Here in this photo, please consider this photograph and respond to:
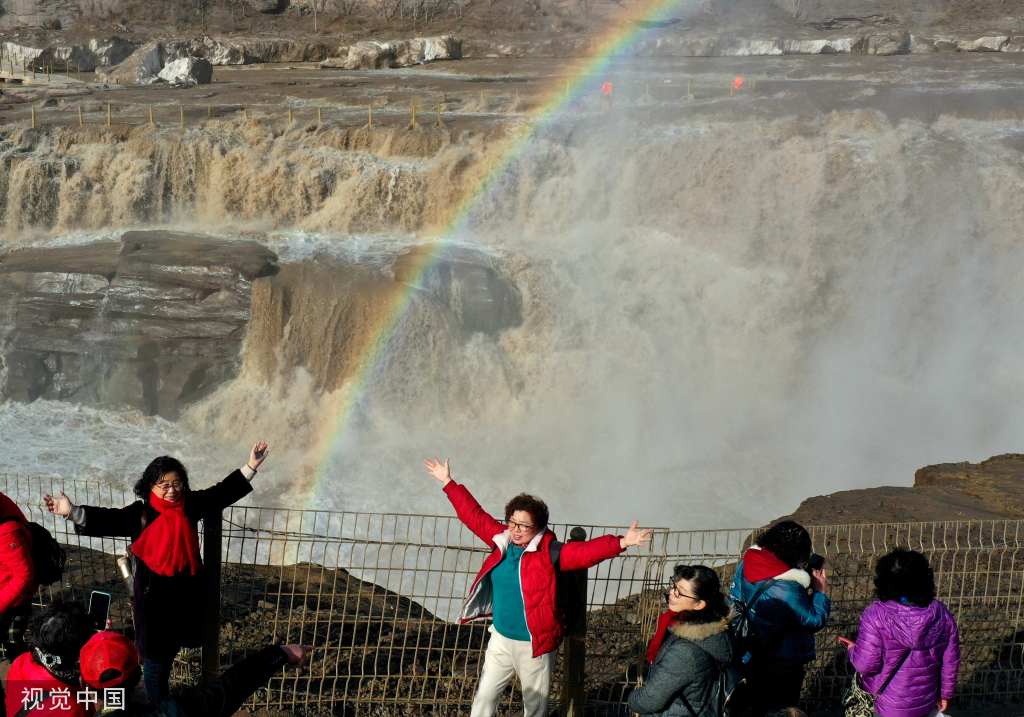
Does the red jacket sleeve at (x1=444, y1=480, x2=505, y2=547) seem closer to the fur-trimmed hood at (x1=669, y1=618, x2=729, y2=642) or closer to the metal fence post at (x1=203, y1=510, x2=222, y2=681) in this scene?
the fur-trimmed hood at (x1=669, y1=618, x2=729, y2=642)

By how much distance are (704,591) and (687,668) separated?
0.25m

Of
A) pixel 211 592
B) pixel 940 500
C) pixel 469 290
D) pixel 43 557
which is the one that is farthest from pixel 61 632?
pixel 469 290

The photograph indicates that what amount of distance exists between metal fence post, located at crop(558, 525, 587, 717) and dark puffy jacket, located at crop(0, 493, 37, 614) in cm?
199

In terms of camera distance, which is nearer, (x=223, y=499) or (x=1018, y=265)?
(x=223, y=499)

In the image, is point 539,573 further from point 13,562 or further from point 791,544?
point 13,562

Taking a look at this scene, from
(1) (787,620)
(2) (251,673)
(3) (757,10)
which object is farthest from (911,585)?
(3) (757,10)

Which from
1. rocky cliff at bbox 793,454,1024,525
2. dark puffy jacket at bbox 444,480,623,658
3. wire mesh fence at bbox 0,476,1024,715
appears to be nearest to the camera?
dark puffy jacket at bbox 444,480,623,658

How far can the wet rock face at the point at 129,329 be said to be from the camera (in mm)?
15992

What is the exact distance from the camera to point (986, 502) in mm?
8391

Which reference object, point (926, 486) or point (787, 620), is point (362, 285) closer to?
point (926, 486)

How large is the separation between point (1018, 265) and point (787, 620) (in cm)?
1446

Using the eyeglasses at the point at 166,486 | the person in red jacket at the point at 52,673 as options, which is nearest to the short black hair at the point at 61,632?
the person in red jacket at the point at 52,673

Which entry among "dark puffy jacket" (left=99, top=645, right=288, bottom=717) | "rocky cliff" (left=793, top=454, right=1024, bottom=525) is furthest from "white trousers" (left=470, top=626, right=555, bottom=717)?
"rocky cliff" (left=793, top=454, right=1024, bottom=525)

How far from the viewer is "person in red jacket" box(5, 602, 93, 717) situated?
3180mm
